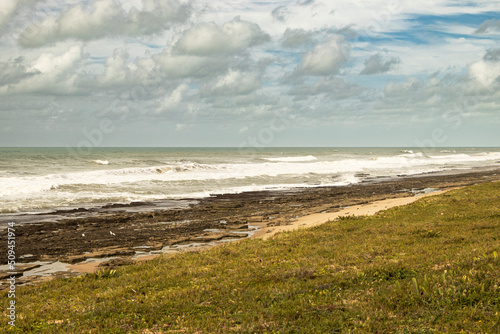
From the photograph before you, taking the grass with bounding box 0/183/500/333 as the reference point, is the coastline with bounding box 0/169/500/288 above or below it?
below

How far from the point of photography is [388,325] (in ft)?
22.4

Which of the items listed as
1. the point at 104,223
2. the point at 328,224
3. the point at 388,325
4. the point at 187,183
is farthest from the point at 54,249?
the point at 187,183

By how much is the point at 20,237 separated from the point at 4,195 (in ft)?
52.2

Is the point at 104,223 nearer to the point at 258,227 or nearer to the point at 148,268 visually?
the point at 258,227

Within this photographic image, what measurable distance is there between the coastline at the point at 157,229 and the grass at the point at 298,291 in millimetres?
3274

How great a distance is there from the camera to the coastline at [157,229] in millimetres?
14727

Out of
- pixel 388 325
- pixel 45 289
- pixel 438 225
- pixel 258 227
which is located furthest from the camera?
pixel 258 227

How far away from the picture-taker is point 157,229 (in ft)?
63.8

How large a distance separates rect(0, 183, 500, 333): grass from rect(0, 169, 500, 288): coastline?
3.27m

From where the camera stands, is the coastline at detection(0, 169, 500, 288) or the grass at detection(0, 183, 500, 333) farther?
the coastline at detection(0, 169, 500, 288)

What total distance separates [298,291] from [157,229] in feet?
40.2

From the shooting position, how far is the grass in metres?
7.05

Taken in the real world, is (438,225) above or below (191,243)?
above

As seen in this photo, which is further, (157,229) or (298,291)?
(157,229)
